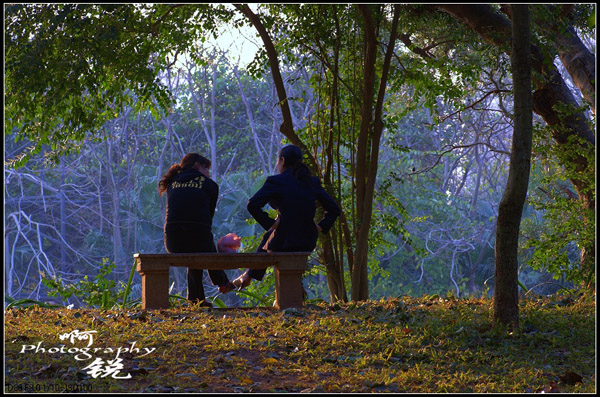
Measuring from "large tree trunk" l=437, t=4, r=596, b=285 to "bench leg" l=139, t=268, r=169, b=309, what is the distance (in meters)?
4.44

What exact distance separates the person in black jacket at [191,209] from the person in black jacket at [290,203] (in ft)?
2.40

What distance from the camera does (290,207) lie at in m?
7.13

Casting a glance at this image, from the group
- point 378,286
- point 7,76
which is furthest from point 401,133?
point 7,76

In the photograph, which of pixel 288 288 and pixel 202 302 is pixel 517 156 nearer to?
pixel 288 288

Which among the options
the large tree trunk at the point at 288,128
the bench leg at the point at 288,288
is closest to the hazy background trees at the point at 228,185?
the large tree trunk at the point at 288,128

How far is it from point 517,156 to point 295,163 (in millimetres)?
2458

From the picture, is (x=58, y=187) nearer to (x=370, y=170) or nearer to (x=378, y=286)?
(x=378, y=286)

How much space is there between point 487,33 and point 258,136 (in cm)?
2135

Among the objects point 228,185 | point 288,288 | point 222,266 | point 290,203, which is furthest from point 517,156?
point 228,185

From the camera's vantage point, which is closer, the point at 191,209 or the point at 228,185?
the point at 191,209

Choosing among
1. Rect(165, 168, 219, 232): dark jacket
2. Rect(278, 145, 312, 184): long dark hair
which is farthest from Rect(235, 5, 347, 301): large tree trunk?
Rect(165, 168, 219, 232): dark jacket

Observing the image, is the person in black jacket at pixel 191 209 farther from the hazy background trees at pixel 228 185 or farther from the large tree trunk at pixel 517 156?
the hazy background trees at pixel 228 185

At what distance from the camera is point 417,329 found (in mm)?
5766

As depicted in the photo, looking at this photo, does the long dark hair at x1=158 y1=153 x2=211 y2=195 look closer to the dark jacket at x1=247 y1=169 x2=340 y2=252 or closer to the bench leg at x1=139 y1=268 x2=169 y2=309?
the dark jacket at x1=247 y1=169 x2=340 y2=252
